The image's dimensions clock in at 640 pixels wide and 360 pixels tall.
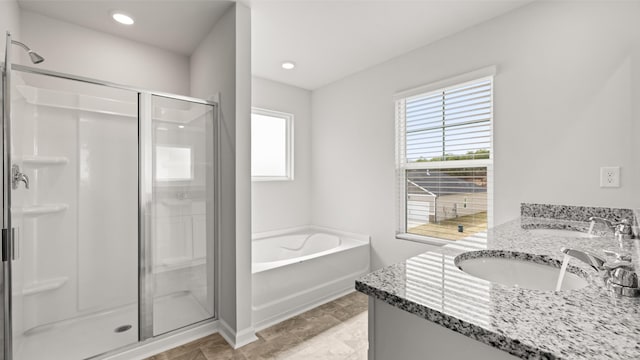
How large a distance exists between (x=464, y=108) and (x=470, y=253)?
5.90 feet

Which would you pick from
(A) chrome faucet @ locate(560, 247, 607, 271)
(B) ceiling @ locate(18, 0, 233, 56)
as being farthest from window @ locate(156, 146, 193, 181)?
(A) chrome faucet @ locate(560, 247, 607, 271)

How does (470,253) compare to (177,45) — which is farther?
(177,45)

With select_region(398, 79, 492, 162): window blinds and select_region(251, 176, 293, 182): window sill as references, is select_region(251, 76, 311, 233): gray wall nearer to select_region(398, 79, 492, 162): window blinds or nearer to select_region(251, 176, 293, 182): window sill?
select_region(251, 176, 293, 182): window sill

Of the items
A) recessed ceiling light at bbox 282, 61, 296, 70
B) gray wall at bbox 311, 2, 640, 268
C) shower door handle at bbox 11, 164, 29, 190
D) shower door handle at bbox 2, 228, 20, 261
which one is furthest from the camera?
recessed ceiling light at bbox 282, 61, 296, 70

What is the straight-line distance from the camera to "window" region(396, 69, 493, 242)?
237 centimetres

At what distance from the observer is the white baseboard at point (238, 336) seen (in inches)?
79.2

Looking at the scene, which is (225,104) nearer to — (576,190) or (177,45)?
(177,45)

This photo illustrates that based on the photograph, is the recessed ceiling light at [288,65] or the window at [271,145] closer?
the recessed ceiling light at [288,65]

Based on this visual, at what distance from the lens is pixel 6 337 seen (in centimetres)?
150

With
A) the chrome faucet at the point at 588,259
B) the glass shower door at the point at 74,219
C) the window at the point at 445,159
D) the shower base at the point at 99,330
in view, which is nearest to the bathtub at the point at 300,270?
the shower base at the point at 99,330

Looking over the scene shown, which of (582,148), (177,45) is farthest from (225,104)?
(582,148)

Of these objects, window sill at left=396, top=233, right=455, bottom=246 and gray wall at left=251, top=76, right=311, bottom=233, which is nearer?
window sill at left=396, top=233, right=455, bottom=246

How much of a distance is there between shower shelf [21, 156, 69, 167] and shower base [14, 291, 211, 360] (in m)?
1.14

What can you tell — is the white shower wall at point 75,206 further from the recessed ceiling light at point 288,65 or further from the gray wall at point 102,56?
the recessed ceiling light at point 288,65
